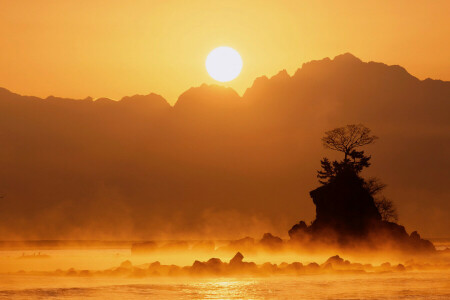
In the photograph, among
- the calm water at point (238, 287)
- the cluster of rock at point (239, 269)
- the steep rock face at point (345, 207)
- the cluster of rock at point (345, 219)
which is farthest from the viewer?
the cluster of rock at point (345, 219)

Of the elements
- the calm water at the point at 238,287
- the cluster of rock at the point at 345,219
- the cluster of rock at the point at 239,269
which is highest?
the cluster of rock at the point at 345,219

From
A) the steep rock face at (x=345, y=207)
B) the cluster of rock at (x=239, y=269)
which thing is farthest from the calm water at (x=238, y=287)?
the steep rock face at (x=345, y=207)

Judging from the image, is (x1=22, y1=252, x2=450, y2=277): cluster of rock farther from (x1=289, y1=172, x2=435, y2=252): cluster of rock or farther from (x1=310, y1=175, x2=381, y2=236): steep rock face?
(x1=310, y1=175, x2=381, y2=236): steep rock face

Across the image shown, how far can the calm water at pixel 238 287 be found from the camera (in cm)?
8075

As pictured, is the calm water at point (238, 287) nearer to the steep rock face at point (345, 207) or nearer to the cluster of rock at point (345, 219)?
the cluster of rock at point (345, 219)

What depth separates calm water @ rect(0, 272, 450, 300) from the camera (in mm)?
80750

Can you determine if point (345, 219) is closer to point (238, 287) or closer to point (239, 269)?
point (239, 269)

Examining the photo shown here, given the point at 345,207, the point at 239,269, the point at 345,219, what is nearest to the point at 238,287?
the point at 239,269

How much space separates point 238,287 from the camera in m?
90.4

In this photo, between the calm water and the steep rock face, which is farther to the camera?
the steep rock face

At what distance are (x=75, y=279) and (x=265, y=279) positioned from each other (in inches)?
881

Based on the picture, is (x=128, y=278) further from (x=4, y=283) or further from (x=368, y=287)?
(x=368, y=287)

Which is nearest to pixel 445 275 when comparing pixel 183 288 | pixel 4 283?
pixel 183 288

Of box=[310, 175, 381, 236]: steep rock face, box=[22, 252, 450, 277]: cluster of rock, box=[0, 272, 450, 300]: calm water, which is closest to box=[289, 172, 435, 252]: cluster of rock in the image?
box=[310, 175, 381, 236]: steep rock face
